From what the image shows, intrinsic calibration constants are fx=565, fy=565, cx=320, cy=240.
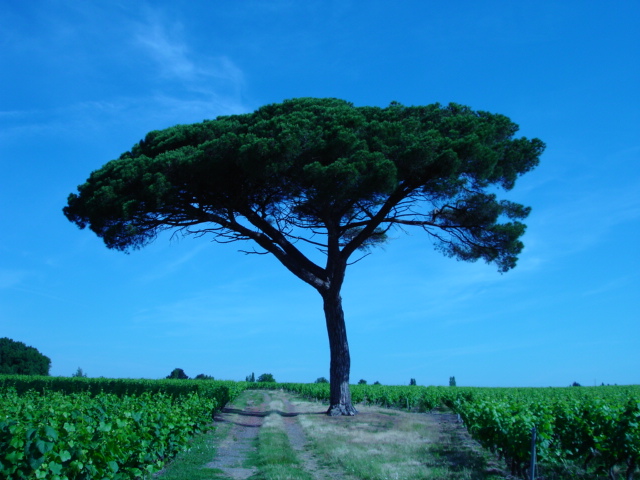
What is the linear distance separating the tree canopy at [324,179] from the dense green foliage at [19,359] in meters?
66.1

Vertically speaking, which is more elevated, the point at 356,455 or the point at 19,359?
the point at 19,359

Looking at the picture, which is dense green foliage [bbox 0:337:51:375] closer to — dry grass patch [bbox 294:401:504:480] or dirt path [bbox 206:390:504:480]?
dirt path [bbox 206:390:504:480]

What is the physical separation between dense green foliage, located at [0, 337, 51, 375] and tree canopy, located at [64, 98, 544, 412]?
6608 cm

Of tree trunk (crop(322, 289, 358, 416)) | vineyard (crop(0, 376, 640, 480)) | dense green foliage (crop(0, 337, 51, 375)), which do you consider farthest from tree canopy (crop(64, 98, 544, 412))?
dense green foliage (crop(0, 337, 51, 375))

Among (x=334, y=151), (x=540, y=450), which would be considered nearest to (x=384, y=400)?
(x=334, y=151)

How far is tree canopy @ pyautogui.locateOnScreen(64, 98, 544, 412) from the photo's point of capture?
17.5m

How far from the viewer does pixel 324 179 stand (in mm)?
17109

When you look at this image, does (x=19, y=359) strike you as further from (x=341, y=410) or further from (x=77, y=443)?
(x=77, y=443)

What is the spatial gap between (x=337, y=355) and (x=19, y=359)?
7193 centimetres

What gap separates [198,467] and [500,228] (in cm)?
1392

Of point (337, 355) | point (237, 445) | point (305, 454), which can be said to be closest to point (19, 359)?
point (337, 355)

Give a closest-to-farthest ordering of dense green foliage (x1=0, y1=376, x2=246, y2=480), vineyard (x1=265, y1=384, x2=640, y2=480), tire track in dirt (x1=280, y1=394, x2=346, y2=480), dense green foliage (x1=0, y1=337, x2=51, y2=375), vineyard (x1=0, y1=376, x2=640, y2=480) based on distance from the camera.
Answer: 1. dense green foliage (x1=0, y1=376, x2=246, y2=480)
2. vineyard (x1=0, y1=376, x2=640, y2=480)
3. vineyard (x1=265, y1=384, x2=640, y2=480)
4. tire track in dirt (x1=280, y1=394, x2=346, y2=480)
5. dense green foliage (x1=0, y1=337, x2=51, y2=375)

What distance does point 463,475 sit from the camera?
925 cm

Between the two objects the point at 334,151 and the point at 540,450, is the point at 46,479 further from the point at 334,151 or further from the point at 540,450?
the point at 334,151
